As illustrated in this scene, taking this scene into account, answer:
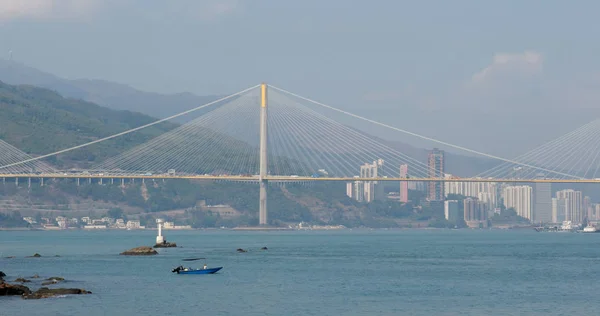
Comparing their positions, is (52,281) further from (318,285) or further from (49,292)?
(318,285)

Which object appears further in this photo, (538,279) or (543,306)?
(538,279)

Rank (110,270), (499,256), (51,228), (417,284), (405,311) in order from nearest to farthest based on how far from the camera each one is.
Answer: (405,311)
(417,284)
(110,270)
(499,256)
(51,228)

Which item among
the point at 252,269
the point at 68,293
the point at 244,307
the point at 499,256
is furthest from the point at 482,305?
the point at 499,256

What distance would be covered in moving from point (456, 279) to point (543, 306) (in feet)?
42.8

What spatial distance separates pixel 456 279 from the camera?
55.9 m

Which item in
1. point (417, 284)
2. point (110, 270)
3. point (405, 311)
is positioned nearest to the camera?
point (405, 311)

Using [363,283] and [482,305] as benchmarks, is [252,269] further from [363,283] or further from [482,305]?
[482,305]

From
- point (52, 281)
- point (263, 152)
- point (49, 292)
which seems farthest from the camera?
point (263, 152)

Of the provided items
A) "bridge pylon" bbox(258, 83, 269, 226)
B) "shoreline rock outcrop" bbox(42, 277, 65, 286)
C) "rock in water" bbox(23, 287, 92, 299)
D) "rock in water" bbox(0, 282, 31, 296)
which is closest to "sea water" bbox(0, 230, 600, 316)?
"shoreline rock outcrop" bbox(42, 277, 65, 286)

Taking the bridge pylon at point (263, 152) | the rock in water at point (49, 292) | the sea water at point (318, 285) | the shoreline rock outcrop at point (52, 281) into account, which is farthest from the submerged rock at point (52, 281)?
the bridge pylon at point (263, 152)

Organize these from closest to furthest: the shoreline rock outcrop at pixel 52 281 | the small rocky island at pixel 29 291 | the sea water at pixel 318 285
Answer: the sea water at pixel 318 285 < the small rocky island at pixel 29 291 < the shoreline rock outcrop at pixel 52 281

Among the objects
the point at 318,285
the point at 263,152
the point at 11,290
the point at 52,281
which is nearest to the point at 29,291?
the point at 11,290

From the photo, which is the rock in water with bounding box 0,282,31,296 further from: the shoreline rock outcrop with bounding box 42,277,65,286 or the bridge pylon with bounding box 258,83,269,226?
the bridge pylon with bounding box 258,83,269,226

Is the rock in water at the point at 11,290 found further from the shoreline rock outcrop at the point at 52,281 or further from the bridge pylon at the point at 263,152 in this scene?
the bridge pylon at the point at 263,152
